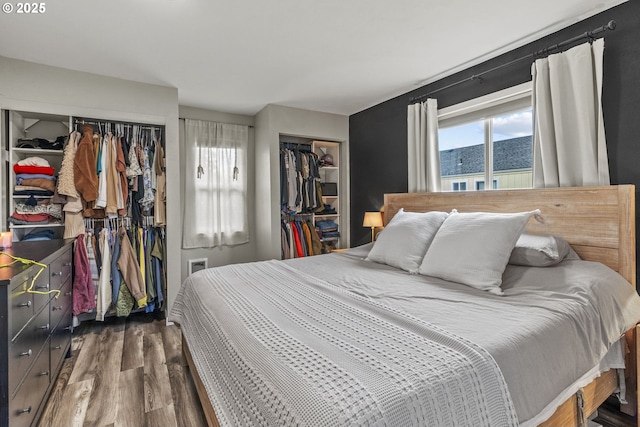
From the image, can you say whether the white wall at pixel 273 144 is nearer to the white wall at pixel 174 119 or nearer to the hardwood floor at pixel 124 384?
the white wall at pixel 174 119

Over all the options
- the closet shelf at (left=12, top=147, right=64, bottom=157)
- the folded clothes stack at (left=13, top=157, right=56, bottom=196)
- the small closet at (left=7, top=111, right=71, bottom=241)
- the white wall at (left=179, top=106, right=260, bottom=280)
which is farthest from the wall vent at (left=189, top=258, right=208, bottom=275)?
the closet shelf at (left=12, top=147, right=64, bottom=157)

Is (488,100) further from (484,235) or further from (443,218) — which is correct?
(484,235)

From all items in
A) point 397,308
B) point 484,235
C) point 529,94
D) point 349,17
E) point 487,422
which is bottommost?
point 487,422

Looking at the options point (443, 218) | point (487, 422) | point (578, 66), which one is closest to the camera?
point (487, 422)

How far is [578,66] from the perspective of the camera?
2.05 metres

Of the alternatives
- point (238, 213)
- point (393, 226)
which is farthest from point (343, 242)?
point (393, 226)

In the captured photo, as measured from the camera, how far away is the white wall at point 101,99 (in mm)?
2592

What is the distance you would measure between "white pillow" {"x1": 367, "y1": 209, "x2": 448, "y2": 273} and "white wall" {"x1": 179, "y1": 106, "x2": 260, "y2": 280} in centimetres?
242

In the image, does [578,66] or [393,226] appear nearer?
[578,66]

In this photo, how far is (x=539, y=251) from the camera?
1.82m

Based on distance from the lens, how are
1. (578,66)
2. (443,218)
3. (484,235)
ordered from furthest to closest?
(443,218) → (578,66) → (484,235)

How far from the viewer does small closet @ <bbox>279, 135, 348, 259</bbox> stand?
4.12 m

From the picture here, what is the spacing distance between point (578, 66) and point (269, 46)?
86.5 inches

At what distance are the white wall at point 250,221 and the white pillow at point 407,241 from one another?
242cm
